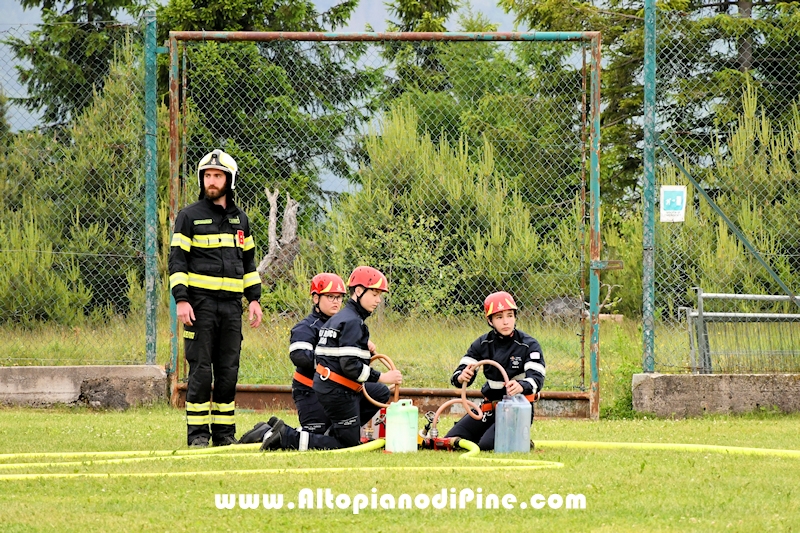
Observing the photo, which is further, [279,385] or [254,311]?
[279,385]

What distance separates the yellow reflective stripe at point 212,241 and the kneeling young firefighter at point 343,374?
1.06m

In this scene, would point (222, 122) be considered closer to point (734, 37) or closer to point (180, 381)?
point (180, 381)

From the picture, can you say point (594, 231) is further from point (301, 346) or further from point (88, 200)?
point (88, 200)

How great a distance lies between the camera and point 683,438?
854cm

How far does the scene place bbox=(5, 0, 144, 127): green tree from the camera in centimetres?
1091

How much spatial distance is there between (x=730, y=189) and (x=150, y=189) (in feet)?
17.8

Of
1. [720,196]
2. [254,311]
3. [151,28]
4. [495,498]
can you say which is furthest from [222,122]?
[495,498]

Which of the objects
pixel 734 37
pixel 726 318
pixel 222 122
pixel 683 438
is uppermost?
pixel 734 37

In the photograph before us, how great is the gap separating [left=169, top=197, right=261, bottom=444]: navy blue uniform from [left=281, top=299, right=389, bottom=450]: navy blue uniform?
28.7 inches

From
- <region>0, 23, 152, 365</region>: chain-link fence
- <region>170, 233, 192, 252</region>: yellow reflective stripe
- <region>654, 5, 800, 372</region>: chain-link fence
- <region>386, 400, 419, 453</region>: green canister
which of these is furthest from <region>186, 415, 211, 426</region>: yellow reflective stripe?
<region>654, 5, 800, 372</region>: chain-link fence

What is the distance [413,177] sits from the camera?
10680 millimetres

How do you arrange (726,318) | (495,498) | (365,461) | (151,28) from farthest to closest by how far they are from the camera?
1. (151,28)
2. (726,318)
3. (365,461)
4. (495,498)

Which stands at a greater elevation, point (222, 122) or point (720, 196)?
point (222, 122)

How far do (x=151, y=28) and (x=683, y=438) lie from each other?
6178 mm
